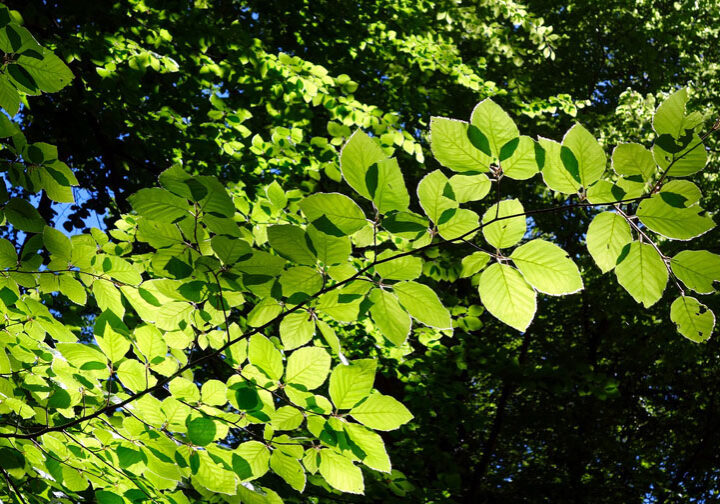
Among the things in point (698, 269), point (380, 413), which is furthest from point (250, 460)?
point (698, 269)

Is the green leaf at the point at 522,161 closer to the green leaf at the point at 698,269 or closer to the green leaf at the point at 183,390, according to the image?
the green leaf at the point at 698,269

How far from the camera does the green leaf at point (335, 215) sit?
79 cm

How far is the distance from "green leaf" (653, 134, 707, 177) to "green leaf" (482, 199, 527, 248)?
0.62 feet

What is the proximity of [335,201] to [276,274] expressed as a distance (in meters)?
0.19

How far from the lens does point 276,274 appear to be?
906 mm

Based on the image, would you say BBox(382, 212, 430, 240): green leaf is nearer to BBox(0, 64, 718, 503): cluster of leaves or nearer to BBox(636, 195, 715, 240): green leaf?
BBox(0, 64, 718, 503): cluster of leaves

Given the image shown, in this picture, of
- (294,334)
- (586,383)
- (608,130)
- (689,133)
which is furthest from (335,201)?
(608,130)

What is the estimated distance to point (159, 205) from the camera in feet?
3.14

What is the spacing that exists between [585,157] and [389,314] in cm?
37

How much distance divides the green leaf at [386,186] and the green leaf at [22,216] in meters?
0.87

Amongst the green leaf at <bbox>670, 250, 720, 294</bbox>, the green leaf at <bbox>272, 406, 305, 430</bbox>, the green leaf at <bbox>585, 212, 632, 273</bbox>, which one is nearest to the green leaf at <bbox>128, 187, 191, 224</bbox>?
the green leaf at <bbox>272, 406, 305, 430</bbox>

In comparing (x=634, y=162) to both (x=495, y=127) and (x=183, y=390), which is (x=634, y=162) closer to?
(x=495, y=127)

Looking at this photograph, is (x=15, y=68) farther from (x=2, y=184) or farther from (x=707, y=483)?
(x=707, y=483)

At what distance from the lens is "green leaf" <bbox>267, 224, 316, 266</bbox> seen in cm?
83
